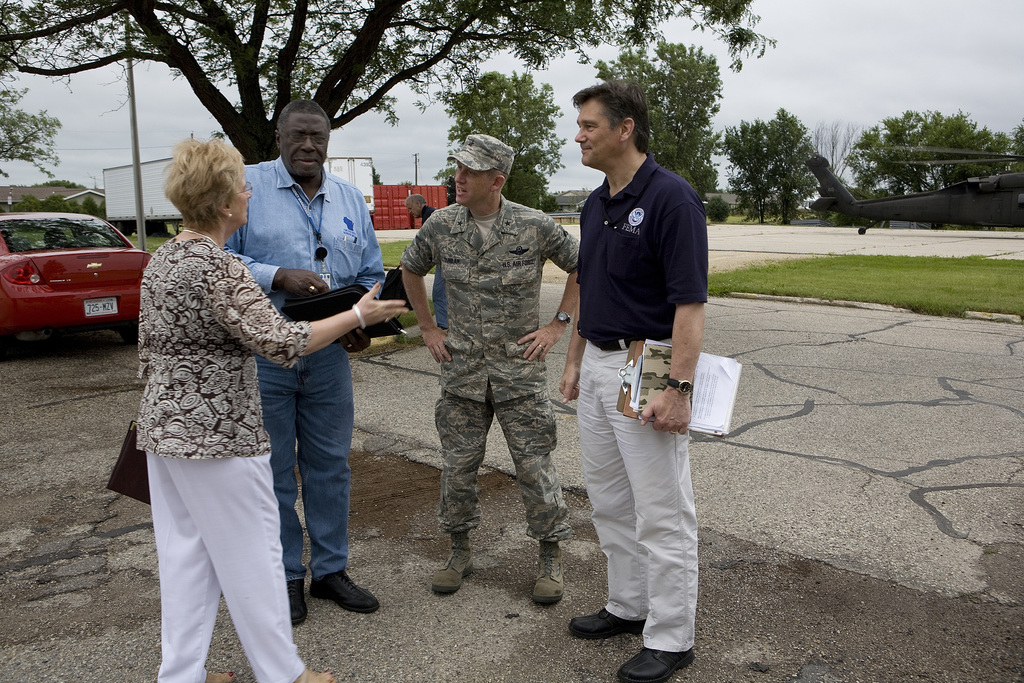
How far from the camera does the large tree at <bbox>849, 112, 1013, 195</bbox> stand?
56.7 metres

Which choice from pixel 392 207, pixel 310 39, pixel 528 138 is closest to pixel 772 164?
pixel 528 138

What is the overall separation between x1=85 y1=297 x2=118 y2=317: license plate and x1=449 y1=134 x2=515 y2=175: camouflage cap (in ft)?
21.8

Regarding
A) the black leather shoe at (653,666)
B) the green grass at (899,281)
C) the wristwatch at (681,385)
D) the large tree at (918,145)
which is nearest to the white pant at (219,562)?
the black leather shoe at (653,666)

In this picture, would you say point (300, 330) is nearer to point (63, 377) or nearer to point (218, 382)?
point (218, 382)

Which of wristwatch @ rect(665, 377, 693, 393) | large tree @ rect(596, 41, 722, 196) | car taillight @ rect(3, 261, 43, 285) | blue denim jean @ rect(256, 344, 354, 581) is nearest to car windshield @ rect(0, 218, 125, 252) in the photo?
car taillight @ rect(3, 261, 43, 285)

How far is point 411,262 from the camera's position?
359cm

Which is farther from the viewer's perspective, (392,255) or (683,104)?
(683,104)

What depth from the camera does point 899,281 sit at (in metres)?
15.1

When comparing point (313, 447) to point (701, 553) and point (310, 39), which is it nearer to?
point (701, 553)

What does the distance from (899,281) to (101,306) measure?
536 inches

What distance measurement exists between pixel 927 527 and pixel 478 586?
2365 millimetres

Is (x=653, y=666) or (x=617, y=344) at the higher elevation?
(x=617, y=344)

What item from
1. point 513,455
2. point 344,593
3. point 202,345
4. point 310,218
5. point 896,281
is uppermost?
point 310,218

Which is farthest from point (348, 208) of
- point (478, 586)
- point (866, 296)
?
point (866, 296)
